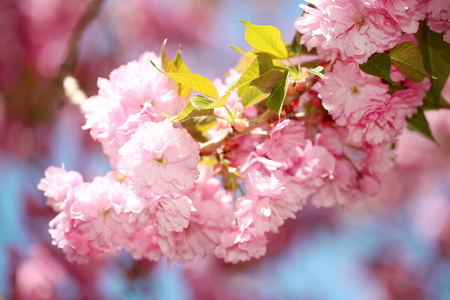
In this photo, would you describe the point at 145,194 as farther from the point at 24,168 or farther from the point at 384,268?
the point at 384,268

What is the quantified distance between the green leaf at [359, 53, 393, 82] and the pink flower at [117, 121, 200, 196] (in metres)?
0.27

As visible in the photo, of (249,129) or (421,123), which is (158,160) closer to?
(249,129)

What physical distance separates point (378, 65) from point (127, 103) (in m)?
0.36

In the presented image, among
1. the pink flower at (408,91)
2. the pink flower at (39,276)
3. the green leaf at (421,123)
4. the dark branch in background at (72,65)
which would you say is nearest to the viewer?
the pink flower at (408,91)

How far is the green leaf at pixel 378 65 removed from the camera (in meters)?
0.63

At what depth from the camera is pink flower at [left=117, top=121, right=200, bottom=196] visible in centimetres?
59

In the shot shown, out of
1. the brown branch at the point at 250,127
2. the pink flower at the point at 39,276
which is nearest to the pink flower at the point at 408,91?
the brown branch at the point at 250,127

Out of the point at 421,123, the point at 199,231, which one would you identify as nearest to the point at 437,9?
the point at 421,123

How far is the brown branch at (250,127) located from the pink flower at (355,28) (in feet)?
0.29

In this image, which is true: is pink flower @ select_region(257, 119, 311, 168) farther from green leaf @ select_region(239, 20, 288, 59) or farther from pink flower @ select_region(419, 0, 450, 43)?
pink flower @ select_region(419, 0, 450, 43)

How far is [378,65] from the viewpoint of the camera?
0.63 meters

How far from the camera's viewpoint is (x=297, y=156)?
73cm

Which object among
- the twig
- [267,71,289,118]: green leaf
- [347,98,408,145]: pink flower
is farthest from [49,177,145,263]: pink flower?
[347,98,408,145]: pink flower

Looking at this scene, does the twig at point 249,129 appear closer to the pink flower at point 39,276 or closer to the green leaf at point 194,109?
the green leaf at point 194,109
